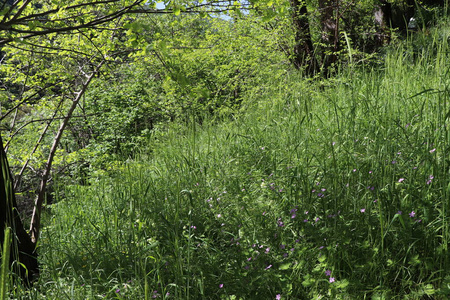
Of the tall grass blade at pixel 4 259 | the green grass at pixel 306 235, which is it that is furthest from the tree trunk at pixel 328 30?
the tall grass blade at pixel 4 259

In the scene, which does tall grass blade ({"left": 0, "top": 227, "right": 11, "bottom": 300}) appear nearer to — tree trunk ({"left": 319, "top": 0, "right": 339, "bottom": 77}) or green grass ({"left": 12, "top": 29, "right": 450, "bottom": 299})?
green grass ({"left": 12, "top": 29, "right": 450, "bottom": 299})

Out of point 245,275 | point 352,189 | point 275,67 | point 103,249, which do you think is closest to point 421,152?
point 352,189

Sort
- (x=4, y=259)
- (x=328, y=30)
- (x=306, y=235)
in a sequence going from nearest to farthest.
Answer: (x=4, y=259) < (x=306, y=235) < (x=328, y=30)

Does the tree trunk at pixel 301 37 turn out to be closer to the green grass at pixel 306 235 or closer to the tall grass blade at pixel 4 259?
the green grass at pixel 306 235

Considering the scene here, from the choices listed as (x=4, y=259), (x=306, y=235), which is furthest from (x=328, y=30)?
(x=4, y=259)

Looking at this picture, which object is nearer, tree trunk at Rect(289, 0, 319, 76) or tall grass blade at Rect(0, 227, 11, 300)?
tall grass blade at Rect(0, 227, 11, 300)

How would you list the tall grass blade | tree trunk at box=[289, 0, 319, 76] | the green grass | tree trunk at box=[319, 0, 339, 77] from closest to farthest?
the tall grass blade → the green grass → tree trunk at box=[289, 0, 319, 76] → tree trunk at box=[319, 0, 339, 77]

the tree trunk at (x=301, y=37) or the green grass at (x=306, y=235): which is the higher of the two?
the tree trunk at (x=301, y=37)

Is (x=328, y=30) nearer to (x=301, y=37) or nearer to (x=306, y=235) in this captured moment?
(x=301, y=37)

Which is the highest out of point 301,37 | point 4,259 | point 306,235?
point 301,37

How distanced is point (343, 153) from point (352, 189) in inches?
16.7

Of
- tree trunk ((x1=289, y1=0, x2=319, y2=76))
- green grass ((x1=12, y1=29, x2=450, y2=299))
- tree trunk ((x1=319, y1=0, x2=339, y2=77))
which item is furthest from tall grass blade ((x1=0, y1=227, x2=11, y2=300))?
tree trunk ((x1=319, y1=0, x2=339, y2=77))

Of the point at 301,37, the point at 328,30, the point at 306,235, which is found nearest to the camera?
the point at 306,235

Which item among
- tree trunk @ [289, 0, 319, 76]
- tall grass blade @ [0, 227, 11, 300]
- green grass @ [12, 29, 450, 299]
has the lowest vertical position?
green grass @ [12, 29, 450, 299]
